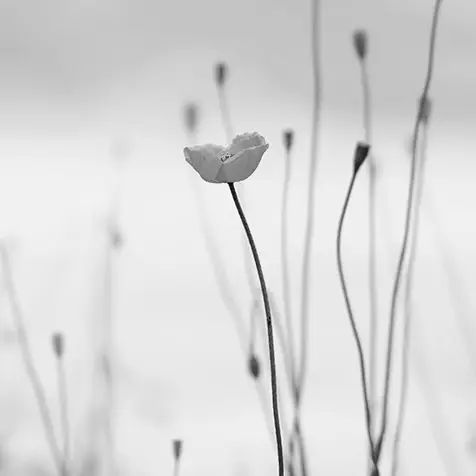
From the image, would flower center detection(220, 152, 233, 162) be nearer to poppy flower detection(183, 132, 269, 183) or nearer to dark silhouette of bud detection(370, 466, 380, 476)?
poppy flower detection(183, 132, 269, 183)

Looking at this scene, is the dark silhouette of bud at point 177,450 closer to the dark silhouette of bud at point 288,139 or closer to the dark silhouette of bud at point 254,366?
the dark silhouette of bud at point 254,366

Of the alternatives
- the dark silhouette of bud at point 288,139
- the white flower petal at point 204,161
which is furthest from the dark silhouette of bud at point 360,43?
the white flower petal at point 204,161

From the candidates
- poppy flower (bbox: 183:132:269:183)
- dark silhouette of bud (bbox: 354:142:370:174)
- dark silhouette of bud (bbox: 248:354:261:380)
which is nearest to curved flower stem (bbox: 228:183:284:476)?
poppy flower (bbox: 183:132:269:183)

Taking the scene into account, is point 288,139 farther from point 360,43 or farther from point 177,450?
point 177,450

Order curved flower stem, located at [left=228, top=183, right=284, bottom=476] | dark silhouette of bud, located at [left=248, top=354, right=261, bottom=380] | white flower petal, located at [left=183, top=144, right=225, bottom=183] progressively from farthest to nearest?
1. dark silhouette of bud, located at [left=248, top=354, right=261, bottom=380]
2. white flower petal, located at [left=183, top=144, right=225, bottom=183]
3. curved flower stem, located at [left=228, top=183, right=284, bottom=476]

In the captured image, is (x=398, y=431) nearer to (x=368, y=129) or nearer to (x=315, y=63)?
(x=368, y=129)

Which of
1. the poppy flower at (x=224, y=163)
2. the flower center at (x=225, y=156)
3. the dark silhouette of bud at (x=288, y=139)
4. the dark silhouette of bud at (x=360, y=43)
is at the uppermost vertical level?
the dark silhouette of bud at (x=360, y=43)
